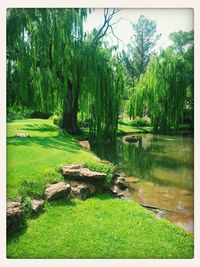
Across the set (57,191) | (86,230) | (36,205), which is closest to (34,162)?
(57,191)

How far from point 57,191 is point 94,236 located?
0.98 m

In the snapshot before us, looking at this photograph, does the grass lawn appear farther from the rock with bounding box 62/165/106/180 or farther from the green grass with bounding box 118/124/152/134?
the green grass with bounding box 118/124/152/134

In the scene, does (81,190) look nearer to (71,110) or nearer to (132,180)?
(132,180)

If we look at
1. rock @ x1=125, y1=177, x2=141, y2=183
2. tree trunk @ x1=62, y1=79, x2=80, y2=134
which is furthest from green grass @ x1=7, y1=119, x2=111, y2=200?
tree trunk @ x1=62, y1=79, x2=80, y2=134

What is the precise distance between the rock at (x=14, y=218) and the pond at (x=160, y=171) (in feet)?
7.21

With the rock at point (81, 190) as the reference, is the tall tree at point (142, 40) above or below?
above

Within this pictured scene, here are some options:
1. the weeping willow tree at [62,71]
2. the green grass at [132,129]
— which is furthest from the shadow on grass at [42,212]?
the green grass at [132,129]

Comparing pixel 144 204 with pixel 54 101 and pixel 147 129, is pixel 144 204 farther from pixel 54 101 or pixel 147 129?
pixel 147 129

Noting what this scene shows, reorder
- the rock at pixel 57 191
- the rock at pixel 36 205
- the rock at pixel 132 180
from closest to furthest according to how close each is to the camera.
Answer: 1. the rock at pixel 36 205
2. the rock at pixel 57 191
3. the rock at pixel 132 180

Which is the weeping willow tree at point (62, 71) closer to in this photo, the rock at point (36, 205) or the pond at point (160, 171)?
the pond at point (160, 171)

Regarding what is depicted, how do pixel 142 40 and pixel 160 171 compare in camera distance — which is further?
pixel 160 171

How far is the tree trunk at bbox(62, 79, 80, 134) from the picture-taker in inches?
436

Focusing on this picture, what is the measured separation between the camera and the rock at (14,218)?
15.1 ft

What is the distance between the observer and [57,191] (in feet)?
17.7
